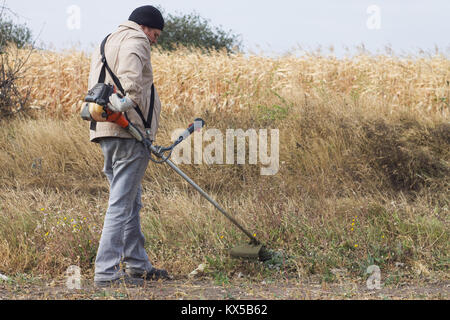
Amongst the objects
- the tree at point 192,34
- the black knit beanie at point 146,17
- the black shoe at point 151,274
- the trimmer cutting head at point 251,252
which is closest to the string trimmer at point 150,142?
the trimmer cutting head at point 251,252

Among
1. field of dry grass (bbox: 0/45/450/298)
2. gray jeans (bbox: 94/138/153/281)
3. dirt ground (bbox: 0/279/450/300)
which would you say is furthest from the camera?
field of dry grass (bbox: 0/45/450/298)

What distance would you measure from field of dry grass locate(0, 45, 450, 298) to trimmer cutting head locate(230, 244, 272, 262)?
105 millimetres

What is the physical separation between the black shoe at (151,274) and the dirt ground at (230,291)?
75 millimetres

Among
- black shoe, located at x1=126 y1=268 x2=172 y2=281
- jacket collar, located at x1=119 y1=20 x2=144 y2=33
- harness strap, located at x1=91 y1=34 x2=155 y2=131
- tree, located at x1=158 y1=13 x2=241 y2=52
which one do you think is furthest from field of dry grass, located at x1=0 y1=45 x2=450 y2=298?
tree, located at x1=158 y1=13 x2=241 y2=52

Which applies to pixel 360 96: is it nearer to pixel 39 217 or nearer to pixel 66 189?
pixel 66 189

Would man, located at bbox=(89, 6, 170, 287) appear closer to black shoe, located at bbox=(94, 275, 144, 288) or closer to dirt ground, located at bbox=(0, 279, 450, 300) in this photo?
black shoe, located at bbox=(94, 275, 144, 288)

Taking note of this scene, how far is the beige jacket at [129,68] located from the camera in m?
4.12

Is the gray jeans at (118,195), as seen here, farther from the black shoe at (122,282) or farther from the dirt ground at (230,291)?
the dirt ground at (230,291)

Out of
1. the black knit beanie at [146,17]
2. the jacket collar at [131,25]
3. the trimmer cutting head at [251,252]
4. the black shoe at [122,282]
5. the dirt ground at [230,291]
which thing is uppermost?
the black knit beanie at [146,17]

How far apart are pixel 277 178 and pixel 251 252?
2.40m

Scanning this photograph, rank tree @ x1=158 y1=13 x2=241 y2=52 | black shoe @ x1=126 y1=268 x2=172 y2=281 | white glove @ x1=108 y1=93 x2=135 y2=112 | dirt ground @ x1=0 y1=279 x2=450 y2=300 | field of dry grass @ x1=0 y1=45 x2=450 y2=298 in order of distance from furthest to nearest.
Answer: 1. tree @ x1=158 y1=13 x2=241 y2=52
2. field of dry grass @ x1=0 y1=45 x2=450 y2=298
3. black shoe @ x1=126 y1=268 x2=172 y2=281
4. dirt ground @ x1=0 y1=279 x2=450 y2=300
5. white glove @ x1=108 y1=93 x2=135 y2=112

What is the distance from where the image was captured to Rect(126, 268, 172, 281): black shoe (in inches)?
188

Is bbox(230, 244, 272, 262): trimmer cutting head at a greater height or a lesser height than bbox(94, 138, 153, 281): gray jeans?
lesser

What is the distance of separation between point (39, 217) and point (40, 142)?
2.96 metres
